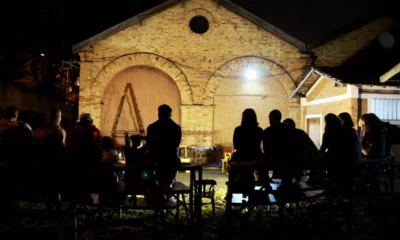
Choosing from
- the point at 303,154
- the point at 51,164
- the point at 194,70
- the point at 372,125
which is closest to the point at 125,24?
the point at 194,70

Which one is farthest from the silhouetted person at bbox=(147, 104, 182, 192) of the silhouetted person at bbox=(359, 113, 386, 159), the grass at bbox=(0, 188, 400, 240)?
the silhouetted person at bbox=(359, 113, 386, 159)

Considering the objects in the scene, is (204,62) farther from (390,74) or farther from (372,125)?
(372,125)

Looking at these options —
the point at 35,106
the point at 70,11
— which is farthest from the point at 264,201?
the point at 70,11

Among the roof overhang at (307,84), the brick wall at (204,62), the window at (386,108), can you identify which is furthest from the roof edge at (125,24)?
the window at (386,108)

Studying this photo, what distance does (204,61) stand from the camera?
1552cm

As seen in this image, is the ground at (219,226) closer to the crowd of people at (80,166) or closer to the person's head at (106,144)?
the crowd of people at (80,166)

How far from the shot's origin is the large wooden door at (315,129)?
1490cm

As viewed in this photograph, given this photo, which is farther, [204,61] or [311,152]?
[204,61]

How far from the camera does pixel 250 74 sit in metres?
15.7

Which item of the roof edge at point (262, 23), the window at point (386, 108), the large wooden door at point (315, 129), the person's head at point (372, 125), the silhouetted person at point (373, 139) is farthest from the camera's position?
the roof edge at point (262, 23)

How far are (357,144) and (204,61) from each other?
31.8 feet

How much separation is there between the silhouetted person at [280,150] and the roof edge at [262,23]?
10559 mm

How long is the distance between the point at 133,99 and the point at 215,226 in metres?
10.1

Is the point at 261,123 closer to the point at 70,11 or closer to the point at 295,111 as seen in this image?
the point at 295,111
